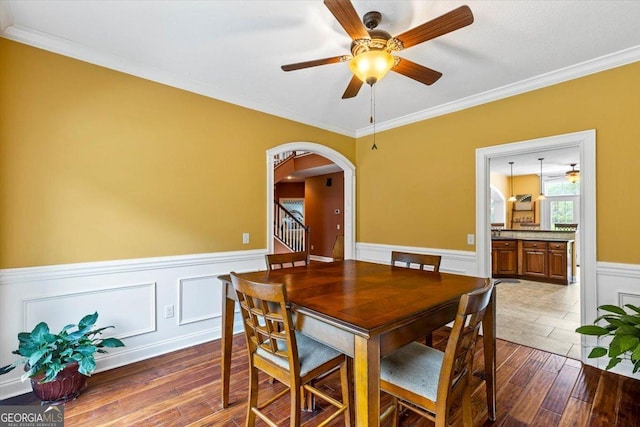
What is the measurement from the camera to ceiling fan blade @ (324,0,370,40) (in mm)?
1466

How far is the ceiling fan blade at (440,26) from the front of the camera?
4.90 feet

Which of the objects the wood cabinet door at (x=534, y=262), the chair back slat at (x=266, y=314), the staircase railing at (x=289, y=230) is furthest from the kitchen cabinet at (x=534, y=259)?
the chair back slat at (x=266, y=314)

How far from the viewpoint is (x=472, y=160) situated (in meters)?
3.36

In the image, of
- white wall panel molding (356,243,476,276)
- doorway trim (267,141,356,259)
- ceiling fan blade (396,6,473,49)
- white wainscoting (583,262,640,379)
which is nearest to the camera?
ceiling fan blade (396,6,473,49)

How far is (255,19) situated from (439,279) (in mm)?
2202

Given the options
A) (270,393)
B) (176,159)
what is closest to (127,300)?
(176,159)

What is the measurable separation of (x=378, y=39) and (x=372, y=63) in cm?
15

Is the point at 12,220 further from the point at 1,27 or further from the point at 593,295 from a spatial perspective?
the point at 593,295

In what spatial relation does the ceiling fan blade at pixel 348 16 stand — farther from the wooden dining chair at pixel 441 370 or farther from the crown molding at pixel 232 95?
the crown molding at pixel 232 95

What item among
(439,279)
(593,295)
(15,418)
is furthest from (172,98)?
(593,295)

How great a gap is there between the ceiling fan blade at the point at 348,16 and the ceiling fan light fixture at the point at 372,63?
106 mm

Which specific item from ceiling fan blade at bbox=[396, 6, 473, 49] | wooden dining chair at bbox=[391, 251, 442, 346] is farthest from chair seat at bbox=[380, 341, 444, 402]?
ceiling fan blade at bbox=[396, 6, 473, 49]

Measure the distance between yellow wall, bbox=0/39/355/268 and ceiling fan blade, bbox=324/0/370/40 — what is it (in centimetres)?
199

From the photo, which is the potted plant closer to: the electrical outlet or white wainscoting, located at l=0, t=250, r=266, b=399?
white wainscoting, located at l=0, t=250, r=266, b=399
